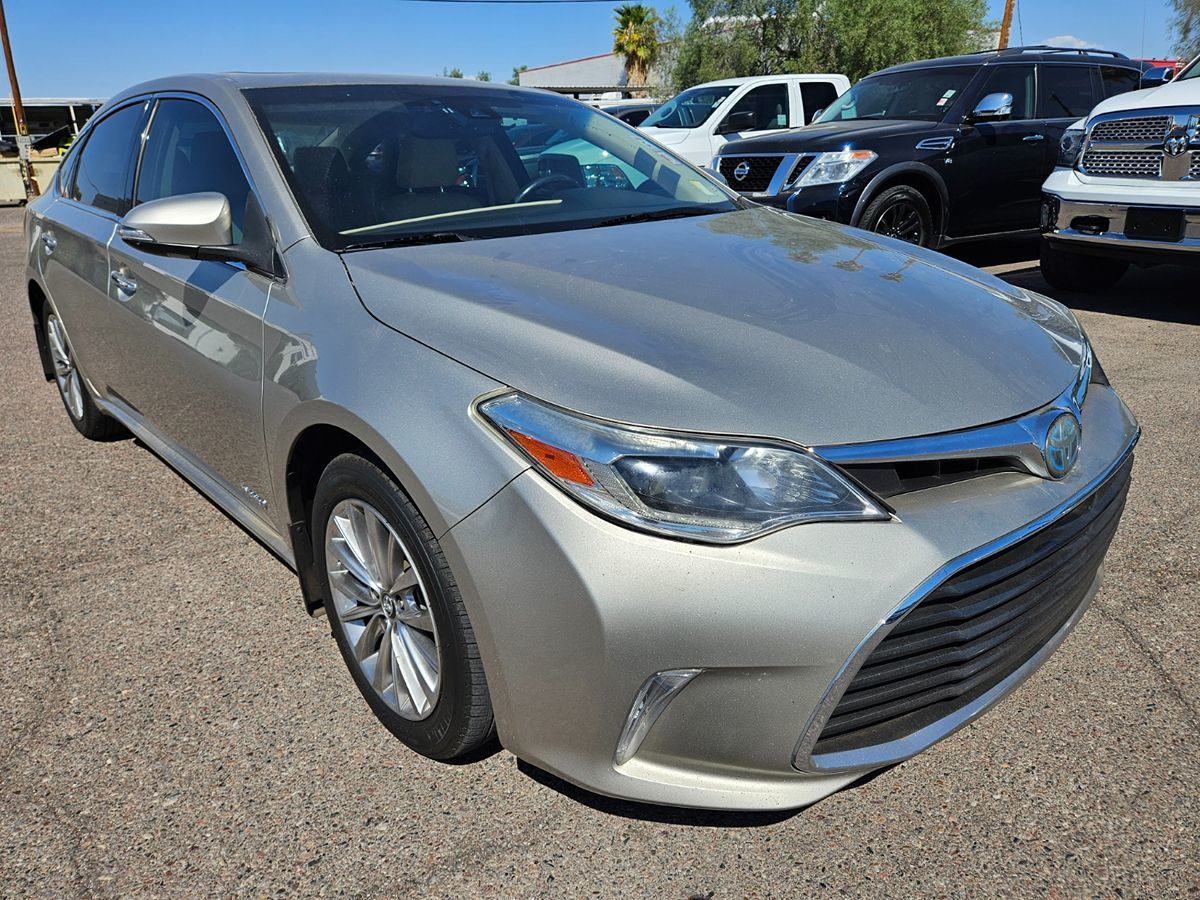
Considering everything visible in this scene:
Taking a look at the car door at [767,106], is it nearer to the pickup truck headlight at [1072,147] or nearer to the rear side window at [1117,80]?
the rear side window at [1117,80]

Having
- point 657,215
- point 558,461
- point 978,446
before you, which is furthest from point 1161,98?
point 558,461

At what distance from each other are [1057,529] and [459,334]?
1272mm

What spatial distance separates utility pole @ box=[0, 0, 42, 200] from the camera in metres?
18.9

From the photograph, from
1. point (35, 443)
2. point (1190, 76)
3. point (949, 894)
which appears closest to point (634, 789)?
point (949, 894)

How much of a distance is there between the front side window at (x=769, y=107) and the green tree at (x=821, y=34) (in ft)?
64.6

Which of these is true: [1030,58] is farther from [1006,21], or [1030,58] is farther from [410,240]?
[1006,21]

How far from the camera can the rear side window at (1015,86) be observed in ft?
26.4

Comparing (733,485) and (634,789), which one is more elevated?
(733,485)

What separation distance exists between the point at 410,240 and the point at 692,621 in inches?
54.9

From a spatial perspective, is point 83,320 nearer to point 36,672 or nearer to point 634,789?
point 36,672

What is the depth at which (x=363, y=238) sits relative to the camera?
2467mm

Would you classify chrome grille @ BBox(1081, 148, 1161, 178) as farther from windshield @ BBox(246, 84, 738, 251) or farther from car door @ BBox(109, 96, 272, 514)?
car door @ BBox(109, 96, 272, 514)

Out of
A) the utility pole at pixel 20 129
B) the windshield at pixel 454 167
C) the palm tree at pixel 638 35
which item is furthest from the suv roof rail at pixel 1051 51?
the palm tree at pixel 638 35

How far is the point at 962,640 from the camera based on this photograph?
178cm
